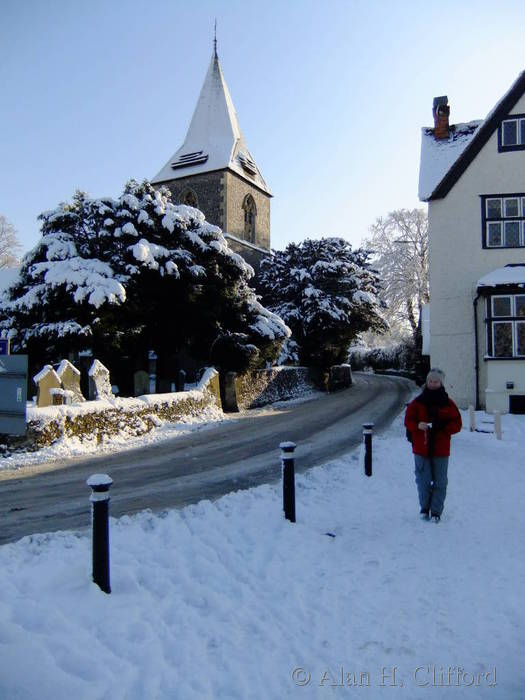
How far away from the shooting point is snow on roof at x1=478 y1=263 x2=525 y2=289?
1661cm

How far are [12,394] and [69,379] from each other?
28.1 ft

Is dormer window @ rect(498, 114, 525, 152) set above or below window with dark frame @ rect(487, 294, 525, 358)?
above

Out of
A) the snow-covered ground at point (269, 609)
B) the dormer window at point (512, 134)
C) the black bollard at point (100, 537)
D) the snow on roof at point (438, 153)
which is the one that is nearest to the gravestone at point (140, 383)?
the snow on roof at point (438, 153)

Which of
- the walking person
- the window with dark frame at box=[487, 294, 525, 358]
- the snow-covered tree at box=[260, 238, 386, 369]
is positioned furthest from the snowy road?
the snow-covered tree at box=[260, 238, 386, 369]

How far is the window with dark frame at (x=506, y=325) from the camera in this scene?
16844mm

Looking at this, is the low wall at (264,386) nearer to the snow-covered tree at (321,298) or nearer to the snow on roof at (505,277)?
the snow-covered tree at (321,298)

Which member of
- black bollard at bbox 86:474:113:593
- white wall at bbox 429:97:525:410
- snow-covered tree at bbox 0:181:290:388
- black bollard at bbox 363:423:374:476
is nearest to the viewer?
black bollard at bbox 86:474:113:593

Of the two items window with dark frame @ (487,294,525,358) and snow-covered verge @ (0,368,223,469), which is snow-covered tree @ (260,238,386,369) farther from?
snow-covered verge @ (0,368,223,469)

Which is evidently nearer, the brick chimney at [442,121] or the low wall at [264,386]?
the low wall at [264,386]

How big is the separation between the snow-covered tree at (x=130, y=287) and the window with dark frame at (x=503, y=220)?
9206 millimetres

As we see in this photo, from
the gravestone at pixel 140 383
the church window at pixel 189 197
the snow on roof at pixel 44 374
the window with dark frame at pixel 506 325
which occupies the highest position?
the church window at pixel 189 197

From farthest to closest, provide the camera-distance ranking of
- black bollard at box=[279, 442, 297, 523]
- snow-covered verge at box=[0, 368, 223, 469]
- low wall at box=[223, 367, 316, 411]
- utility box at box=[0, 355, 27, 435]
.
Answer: low wall at box=[223, 367, 316, 411] → snow-covered verge at box=[0, 368, 223, 469] → black bollard at box=[279, 442, 297, 523] → utility box at box=[0, 355, 27, 435]

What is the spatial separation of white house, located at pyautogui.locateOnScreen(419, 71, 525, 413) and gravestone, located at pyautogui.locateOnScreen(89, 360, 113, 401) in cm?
1161

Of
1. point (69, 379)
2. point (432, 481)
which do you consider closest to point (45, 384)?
point (69, 379)
